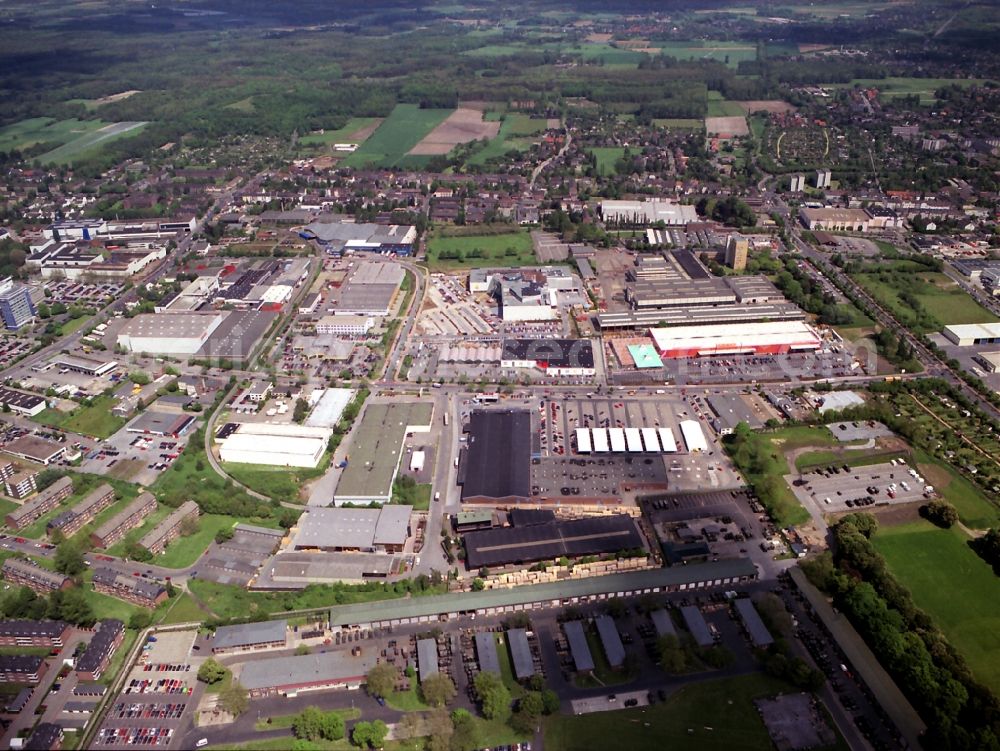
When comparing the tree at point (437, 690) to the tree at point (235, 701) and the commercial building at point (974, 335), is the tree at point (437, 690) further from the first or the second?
the commercial building at point (974, 335)

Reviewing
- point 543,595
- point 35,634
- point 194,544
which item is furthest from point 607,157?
point 35,634

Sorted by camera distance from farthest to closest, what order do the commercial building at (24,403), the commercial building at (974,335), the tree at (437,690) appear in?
the commercial building at (974,335) → the commercial building at (24,403) → the tree at (437,690)

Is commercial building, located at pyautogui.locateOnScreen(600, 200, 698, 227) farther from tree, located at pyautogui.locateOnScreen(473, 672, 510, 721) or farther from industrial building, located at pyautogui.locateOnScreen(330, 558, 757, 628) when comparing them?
tree, located at pyautogui.locateOnScreen(473, 672, 510, 721)

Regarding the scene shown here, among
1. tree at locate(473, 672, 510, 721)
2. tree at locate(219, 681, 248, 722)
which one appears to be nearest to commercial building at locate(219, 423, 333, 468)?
tree at locate(219, 681, 248, 722)

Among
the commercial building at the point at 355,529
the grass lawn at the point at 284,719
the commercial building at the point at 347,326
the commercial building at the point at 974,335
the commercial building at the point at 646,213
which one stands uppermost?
the commercial building at the point at 646,213

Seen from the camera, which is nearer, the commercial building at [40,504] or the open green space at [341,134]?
the commercial building at [40,504]

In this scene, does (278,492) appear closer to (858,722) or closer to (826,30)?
(858,722)

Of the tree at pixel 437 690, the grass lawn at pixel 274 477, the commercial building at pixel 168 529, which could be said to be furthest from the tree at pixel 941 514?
the commercial building at pixel 168 529
